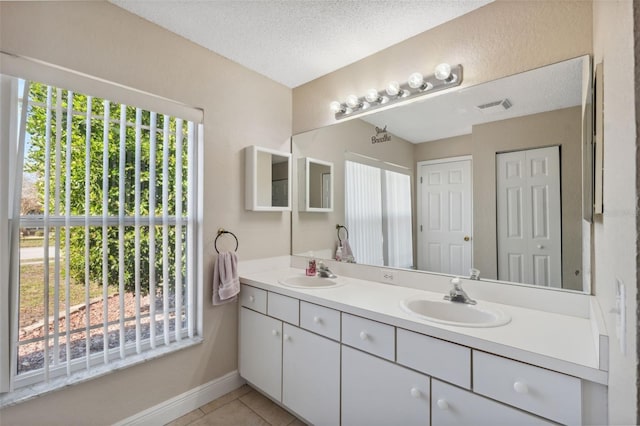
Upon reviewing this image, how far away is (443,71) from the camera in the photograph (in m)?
1.72

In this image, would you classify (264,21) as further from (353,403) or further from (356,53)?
(353,403)

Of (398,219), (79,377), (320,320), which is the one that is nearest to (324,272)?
(320,320)

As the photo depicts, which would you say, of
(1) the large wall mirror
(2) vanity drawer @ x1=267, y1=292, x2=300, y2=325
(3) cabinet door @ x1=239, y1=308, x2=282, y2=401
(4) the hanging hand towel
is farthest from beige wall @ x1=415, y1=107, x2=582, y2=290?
(4) the hanging hand towel

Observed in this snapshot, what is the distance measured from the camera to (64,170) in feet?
4.90

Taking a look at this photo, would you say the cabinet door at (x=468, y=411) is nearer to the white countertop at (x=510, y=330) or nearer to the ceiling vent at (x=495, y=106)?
the white countertop at (x=510, y=330)

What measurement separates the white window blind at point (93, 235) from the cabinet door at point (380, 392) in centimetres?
116

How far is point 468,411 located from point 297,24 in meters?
2.19

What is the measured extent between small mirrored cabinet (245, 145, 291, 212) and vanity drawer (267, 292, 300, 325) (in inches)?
28.3

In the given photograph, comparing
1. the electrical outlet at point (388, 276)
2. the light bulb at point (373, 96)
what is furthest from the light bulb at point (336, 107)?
the electrical outlet at point (388, 276)

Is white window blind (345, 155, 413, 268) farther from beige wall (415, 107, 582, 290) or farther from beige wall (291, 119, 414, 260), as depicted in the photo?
beige wall (415, 107, 582, 290)

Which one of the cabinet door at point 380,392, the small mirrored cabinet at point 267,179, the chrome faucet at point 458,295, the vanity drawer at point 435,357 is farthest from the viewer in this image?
the small mirrored cabinet at point 267,179

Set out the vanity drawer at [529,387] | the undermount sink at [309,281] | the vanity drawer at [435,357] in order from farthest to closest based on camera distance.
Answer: the undermount sink at [309,281] → the vanity drawer at [435,357] → the vanity drawer at [529,387]

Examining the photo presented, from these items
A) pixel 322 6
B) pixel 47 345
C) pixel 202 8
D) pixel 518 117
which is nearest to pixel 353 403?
pixel 47 345

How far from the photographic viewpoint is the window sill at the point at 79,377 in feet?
4.42
